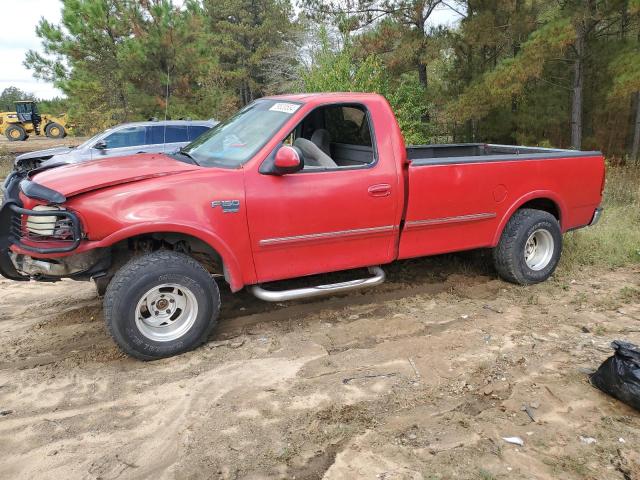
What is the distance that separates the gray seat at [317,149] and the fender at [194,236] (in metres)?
1.12

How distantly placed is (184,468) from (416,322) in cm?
248

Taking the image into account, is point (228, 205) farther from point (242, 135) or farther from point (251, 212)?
point (242, 135)

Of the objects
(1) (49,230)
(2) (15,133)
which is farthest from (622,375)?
(2) (15,133)

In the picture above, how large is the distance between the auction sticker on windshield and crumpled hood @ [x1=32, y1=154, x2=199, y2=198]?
36.3 inches

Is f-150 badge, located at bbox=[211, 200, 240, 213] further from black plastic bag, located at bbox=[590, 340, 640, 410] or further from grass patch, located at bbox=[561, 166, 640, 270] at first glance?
grass patch, located at bbox=[561, 166, 640, 270]

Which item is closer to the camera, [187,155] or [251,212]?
[251,212]

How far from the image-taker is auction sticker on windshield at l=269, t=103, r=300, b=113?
428cm

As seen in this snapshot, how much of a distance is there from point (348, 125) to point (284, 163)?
139 centimetres

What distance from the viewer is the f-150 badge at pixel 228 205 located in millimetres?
3832

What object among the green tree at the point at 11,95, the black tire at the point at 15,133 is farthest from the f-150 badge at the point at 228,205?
the green tree at the point at 11,95

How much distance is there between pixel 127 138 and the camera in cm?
1091

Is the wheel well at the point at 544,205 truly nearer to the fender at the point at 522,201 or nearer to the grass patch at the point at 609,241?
the fender at the point at 522,201

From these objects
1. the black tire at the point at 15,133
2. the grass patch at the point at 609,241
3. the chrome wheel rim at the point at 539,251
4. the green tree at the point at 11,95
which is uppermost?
the green tree at the point at 11,95

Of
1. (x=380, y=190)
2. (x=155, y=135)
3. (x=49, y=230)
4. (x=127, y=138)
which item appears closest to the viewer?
(x=49, y=230)
